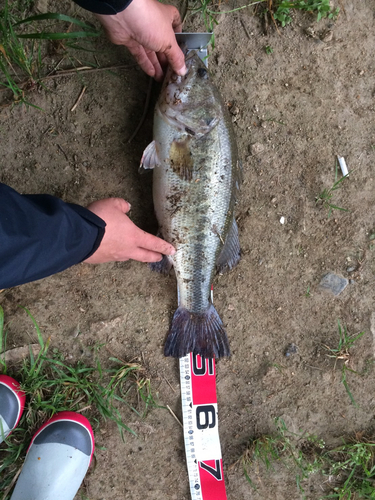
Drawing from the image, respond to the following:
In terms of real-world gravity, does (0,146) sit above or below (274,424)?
above

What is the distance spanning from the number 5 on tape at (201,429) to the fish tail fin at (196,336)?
116 millimetres

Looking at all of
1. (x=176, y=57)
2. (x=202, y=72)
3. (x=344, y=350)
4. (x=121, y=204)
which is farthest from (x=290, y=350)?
(x=176, y=57)

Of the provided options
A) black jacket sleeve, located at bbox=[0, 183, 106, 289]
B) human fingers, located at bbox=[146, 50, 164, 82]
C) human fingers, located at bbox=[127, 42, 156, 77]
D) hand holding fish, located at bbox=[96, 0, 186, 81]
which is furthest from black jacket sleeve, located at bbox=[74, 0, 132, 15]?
black jacket sleeve, located at bbox=[0, 183, 106, 289]

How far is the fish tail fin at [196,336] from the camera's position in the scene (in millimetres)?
2564

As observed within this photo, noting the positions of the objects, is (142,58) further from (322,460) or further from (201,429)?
(322,460)

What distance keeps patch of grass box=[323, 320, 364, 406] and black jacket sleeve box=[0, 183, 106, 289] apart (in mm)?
1988

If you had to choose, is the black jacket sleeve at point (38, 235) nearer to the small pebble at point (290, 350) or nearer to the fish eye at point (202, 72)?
the fish eye at point (202, 72)

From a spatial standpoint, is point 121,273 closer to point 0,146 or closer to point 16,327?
point 16,327

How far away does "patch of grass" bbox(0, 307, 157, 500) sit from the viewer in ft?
8.30

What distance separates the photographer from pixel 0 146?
2500 mm

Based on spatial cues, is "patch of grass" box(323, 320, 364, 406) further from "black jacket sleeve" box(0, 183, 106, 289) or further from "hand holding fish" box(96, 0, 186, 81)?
"hand holding fish" box(96, 0, 186, 81)

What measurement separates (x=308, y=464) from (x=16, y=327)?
245 cm

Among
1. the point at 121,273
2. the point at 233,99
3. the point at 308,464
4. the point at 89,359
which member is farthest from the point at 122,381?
the point at 233,99

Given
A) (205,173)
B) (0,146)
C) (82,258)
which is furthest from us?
(0,146)
